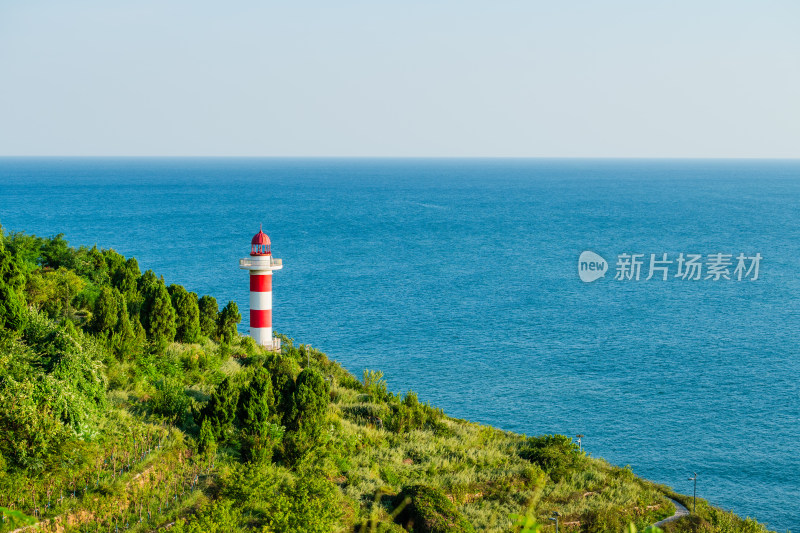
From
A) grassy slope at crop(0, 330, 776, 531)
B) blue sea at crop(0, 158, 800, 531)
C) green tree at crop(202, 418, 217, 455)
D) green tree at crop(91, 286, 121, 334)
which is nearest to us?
grassy slope at crop(0, 330, 776, 531)

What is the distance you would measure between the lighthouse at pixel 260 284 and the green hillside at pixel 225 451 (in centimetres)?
452

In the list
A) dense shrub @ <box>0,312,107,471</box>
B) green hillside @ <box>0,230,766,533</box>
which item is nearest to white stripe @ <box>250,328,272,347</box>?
green hillside @ <box>0,230,766,533</box>

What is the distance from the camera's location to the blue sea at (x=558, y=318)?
→ 139 feet

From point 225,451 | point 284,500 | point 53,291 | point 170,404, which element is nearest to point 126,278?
point 53,291

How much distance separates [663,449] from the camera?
4106 cm

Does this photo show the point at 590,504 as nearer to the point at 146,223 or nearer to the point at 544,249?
the point at 544,249

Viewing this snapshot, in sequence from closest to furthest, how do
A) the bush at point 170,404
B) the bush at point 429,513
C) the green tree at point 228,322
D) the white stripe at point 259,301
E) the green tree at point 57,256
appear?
the bush at point 429,513
the bush at point 170,404
the green tree at point 228,322
the white stripe at point 259,301
the green tree at point 57,256

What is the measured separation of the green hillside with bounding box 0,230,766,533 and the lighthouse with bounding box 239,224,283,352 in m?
4.52

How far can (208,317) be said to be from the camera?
42.7 metres

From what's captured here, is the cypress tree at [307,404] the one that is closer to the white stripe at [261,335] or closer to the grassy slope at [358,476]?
the grassy slope at [358,476]

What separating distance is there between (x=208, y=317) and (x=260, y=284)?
3877 millimetres

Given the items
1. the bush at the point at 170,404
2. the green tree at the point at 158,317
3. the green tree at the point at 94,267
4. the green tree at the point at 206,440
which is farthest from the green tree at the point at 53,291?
the green tree at the point at 206,440

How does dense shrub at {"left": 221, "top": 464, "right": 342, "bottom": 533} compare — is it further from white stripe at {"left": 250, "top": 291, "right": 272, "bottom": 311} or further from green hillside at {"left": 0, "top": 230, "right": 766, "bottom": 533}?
white stripe at {"left": 250, "top": 291, "right": 272, "bottom": 311}

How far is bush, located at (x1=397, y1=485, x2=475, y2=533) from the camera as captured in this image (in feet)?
72.7
